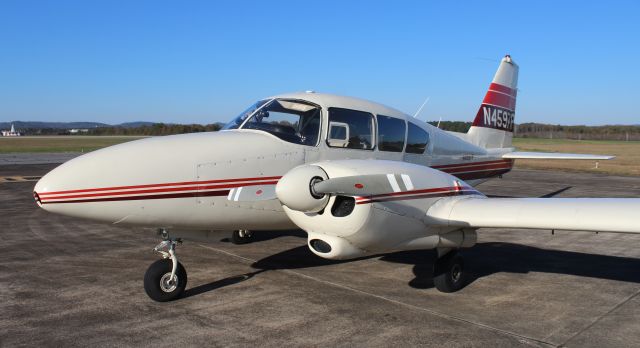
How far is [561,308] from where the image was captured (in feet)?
20.7

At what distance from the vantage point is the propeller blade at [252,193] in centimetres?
635

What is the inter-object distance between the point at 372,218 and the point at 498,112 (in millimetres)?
7803

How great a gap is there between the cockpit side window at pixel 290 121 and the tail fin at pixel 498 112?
5.46 metres

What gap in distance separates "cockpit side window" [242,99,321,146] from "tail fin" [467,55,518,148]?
5.46m

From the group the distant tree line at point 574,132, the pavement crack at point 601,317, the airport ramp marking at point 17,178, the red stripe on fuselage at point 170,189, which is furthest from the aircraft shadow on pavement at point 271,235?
the distant tree line at point 574,132

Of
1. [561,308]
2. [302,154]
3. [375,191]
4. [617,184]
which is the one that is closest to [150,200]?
[302,154]

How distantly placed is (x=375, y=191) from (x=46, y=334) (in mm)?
3930

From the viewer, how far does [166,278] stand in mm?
6531

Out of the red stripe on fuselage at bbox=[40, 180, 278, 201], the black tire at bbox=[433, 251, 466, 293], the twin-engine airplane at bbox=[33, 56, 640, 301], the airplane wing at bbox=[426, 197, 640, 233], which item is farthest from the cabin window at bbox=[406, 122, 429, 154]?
the red stripe on fuselage at bbox=[40, 180, 278, 201]

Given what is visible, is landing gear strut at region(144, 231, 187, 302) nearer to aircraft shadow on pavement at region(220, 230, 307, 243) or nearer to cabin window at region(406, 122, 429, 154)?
aircraft shadow on pavement at region(220, 230, 307, 243)

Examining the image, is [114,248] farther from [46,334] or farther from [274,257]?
[46,334]

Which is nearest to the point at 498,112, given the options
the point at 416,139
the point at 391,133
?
the point at 416,139

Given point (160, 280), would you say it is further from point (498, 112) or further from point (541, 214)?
point (498, 112)

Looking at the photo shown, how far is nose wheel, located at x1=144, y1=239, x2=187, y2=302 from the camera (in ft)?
20.9
